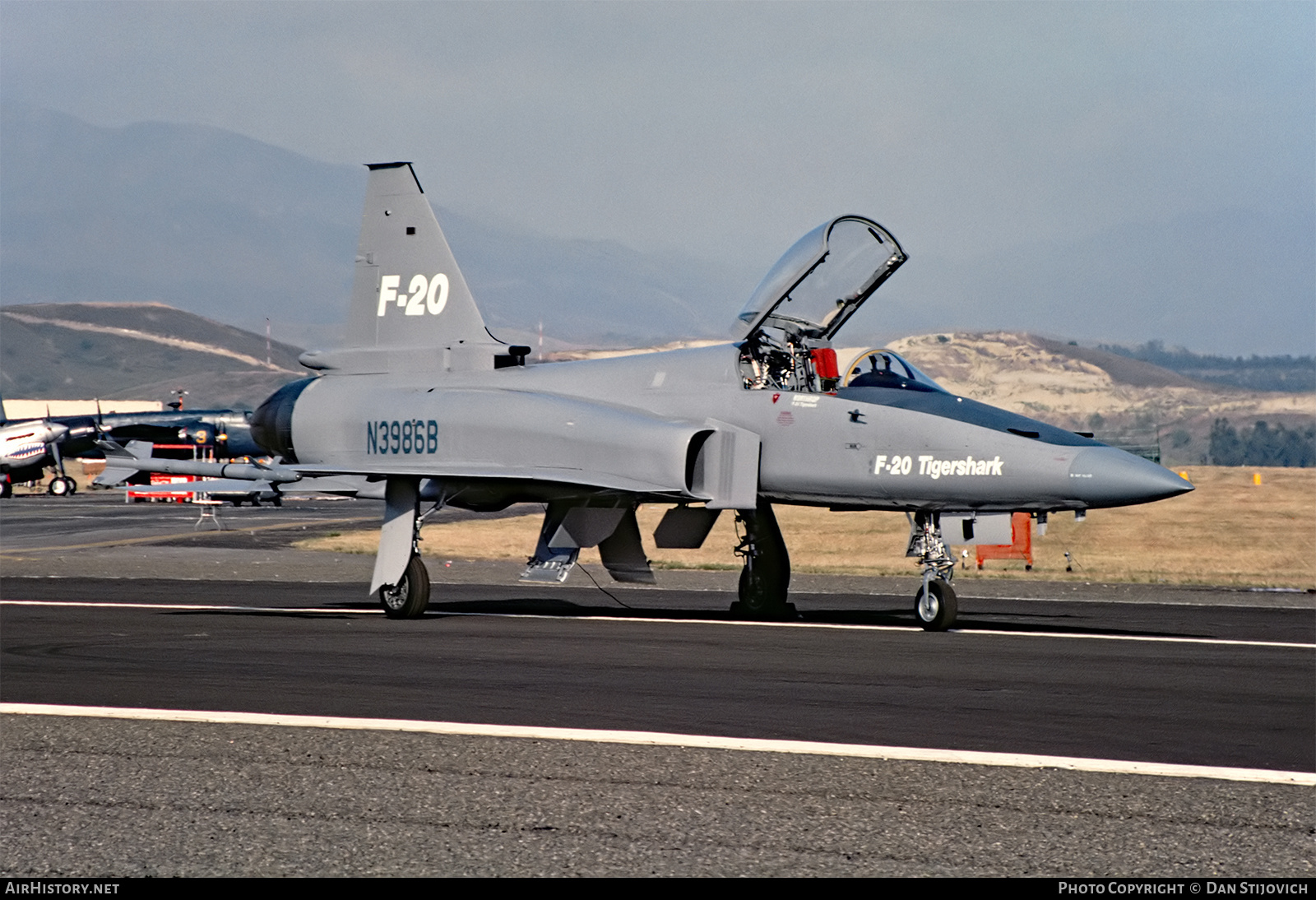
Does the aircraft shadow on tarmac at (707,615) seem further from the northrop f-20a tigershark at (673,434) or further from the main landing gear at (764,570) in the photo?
the northrop f-20a tigershark at (673,434)

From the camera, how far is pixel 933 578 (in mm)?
14148

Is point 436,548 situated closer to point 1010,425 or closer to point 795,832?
point 1010,425

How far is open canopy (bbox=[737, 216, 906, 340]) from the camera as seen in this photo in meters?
15.1

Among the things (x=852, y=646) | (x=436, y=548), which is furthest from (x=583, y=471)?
(x=436, y=548)

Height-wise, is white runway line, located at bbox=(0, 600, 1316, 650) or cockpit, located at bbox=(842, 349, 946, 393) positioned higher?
cockpit, located at bbox=(842, 349, 946, 393)

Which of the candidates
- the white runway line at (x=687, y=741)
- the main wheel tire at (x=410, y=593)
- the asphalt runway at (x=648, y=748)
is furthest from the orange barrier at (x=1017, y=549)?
the white runway line at (x=687, y=741)

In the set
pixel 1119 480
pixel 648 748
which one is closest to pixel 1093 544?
pixel 1119 480

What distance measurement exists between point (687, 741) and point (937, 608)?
21.3ft

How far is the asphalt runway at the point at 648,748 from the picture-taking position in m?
5.71

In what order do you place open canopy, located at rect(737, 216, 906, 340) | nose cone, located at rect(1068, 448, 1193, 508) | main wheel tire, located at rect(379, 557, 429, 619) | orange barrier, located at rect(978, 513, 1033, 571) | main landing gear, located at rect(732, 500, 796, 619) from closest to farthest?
nose cone, located at rect(1068, 448, 1193, 508) < open canopy, located at rect(737, 216, 906, 340) < main wheel tire, located at rect(379, 557, 429, 619) < main landing gear, located at rect(732, 500, 796, 619) < orange barrier, located at rect(978, 513, 1033, 571)

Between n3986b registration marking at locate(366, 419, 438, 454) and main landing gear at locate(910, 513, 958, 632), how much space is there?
5.53m

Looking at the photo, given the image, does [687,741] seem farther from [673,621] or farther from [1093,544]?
[1093,544]

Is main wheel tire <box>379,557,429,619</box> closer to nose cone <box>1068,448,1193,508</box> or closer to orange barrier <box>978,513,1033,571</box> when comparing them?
nose cone <box>1068,448,1193,508</box>

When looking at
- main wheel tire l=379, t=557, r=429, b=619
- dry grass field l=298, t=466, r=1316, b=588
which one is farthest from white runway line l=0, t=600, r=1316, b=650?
dry grass field l=298, t=466, r=1316, b=588
